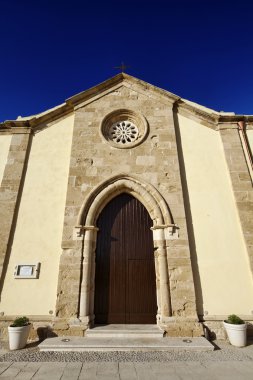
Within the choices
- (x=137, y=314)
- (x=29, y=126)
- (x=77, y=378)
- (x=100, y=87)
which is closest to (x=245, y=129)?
(x=100, y=87)

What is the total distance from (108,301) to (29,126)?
5.94 metres

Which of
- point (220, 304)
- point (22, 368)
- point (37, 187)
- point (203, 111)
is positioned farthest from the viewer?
point (203, 111)

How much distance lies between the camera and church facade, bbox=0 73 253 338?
520 centimetres

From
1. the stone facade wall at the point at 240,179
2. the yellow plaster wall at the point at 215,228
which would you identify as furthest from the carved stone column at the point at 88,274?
the stone facade wall at the point at 240,179

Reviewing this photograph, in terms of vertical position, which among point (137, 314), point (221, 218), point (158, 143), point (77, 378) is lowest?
point (77, 378)

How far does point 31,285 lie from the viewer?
5352 mm

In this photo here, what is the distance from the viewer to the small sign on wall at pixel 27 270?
541 centimetres

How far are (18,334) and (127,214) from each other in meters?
3.65

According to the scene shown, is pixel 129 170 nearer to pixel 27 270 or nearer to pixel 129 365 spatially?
pixel 27 270

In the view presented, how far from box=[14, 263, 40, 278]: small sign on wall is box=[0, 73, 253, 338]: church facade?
1.0 inches

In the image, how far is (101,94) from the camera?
775cm

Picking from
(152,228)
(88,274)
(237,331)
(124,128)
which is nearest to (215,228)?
(152,228)

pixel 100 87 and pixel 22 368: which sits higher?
pixel 100 87

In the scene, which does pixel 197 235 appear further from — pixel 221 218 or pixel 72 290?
pixel 72 290
